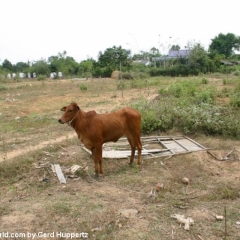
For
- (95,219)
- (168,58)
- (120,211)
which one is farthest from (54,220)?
(168,58)

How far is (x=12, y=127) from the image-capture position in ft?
34.5

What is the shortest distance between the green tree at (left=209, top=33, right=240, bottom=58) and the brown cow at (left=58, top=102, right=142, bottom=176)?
188 ft

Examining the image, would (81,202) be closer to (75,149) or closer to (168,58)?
(75,149)

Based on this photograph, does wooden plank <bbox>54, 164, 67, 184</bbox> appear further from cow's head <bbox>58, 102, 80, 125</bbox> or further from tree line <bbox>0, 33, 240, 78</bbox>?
tree line <bbox>0, 33, 240, 78</bbox>

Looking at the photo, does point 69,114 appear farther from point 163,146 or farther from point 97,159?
point 163,146

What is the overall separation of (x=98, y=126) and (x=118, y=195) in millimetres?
1383

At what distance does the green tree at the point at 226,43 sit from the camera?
2309 inches

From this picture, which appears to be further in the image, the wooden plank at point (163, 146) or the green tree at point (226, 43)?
the green tree at point (226, 43)

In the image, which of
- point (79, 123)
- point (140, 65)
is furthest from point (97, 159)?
point (140, 65)

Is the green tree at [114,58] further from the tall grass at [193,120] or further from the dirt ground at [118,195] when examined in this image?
the dirt ground at [118,195]

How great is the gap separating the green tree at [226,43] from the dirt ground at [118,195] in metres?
55.8

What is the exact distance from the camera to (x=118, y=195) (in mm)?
5113

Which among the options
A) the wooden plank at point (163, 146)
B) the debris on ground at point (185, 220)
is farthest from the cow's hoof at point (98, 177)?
the debris on ground at point (185, 220)

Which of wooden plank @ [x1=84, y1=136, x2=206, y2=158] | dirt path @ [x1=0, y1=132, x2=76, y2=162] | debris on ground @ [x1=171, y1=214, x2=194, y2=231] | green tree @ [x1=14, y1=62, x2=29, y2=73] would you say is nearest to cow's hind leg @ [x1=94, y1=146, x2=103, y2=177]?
wooden plank @ [x1=84, y1=136, x2=206, y2=158]
